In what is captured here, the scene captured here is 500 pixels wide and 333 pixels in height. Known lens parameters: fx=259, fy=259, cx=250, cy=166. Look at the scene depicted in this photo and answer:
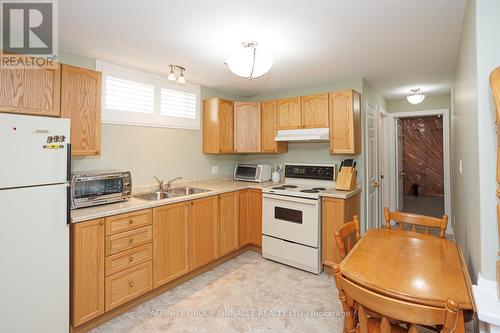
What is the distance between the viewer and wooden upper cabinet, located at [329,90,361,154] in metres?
3.10

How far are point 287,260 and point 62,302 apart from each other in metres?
2.20

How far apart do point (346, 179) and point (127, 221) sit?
2414 mm

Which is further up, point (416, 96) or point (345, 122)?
point (416, 96)

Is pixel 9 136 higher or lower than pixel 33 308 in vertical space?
higher

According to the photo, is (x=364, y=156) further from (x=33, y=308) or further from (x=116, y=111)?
(x=33, y=308)

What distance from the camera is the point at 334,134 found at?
128 inches

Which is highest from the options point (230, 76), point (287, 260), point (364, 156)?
point (230, 76)

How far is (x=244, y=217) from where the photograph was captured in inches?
138

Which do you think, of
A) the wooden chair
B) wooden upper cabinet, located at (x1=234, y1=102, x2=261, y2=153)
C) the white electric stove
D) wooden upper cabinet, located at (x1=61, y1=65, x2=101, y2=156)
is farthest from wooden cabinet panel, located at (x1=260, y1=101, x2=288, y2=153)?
the wooden chair

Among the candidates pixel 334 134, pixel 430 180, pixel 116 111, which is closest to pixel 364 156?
pixel 334 134

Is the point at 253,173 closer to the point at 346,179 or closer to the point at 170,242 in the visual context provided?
the point at 346,179

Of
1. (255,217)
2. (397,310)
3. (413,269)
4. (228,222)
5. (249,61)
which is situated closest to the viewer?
(397,310)

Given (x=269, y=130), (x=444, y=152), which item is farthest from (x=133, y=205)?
(x=444, y=152)

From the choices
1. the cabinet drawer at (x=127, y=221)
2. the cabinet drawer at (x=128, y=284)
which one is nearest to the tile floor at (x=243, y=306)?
the cabinet drawer at (x=128, y=284)
